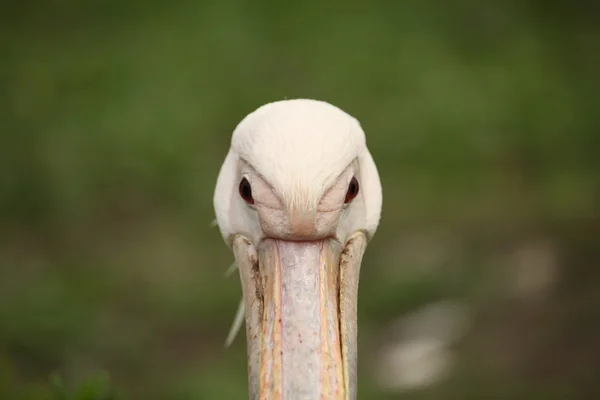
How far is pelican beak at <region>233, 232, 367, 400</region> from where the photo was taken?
106 inches

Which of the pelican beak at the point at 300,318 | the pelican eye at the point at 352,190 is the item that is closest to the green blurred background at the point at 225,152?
the pelican beak at the point at 300,318

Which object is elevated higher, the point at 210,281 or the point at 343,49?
the point at 343,49

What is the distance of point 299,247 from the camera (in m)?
2.90

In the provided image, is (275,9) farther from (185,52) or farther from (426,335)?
(426,335)

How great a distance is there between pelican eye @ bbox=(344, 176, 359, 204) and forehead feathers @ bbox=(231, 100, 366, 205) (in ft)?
0.30

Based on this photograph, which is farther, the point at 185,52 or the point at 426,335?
the point at 185,52

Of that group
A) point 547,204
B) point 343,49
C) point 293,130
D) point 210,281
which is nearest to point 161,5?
point 343,49

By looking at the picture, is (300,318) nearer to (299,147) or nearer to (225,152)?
(299,147)

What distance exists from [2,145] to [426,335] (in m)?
3.89

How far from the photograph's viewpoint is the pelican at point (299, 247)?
2.72 meters

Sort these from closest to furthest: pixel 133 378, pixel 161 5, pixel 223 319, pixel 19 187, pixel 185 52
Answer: pixel 133 378
pixel 223 319
pixel 19 187
pixel 185 52
pixel 161 5

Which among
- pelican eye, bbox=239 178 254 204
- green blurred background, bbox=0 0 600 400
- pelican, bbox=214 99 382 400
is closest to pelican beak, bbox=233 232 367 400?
pelican, bbox=214 99 382 400

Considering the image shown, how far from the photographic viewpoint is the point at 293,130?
2842 millimetres

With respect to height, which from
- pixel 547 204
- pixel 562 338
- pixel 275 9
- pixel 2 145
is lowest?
pixel 562 338
